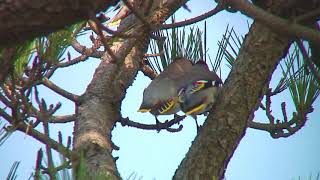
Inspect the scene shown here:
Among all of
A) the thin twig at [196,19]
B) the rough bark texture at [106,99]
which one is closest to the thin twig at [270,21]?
the thin twig at [196,19]

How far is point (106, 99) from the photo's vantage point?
2461 mm

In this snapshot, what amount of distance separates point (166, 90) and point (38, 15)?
177 centimetres

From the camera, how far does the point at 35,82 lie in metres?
1.76

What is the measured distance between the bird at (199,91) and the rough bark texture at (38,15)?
1.26m

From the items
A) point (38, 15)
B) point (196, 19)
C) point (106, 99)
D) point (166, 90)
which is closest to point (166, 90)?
point (166, 90)

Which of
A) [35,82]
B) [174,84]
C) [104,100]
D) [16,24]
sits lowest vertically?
[16,24]

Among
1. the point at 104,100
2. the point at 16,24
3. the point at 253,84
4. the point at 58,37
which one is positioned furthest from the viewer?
the point at 104,100

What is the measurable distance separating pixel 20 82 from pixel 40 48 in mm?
306

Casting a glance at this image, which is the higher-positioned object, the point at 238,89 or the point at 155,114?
the point at 155,114

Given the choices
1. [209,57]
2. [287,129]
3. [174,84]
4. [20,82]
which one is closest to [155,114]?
[174,84]

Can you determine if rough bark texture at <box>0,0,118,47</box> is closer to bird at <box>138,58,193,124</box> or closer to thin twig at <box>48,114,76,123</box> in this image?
thin twig at <box>48,114,76,123</box>

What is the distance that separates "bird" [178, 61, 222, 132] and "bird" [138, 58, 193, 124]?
0.04 meters

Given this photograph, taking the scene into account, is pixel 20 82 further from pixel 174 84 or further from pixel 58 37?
pixel 174 84

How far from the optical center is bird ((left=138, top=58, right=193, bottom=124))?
2848 millimetres
